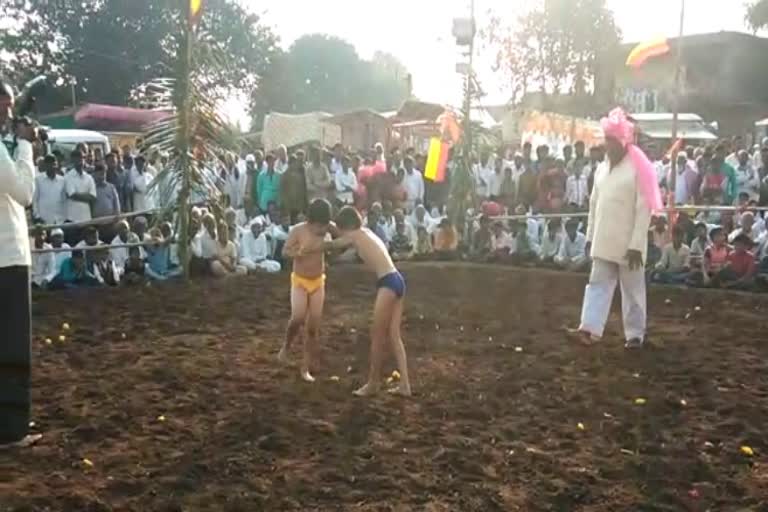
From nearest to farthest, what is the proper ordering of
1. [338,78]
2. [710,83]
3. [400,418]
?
[400,418] < [710,83] < [338,78]

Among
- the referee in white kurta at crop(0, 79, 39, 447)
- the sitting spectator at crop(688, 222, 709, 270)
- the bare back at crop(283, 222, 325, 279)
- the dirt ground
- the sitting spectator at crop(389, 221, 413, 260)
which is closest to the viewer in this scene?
the dirt ground

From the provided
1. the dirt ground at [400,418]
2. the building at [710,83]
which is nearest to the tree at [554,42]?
the building at [710,83]

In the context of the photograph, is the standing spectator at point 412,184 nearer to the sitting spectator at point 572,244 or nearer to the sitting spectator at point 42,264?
the sitting spectator at point 572,244

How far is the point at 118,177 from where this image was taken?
16.2 m

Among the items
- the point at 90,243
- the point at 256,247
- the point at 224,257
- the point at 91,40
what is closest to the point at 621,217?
the point at 224,257

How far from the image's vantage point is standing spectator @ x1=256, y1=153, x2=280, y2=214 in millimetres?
17277

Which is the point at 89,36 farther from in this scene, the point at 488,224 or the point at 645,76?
the point at 488,224

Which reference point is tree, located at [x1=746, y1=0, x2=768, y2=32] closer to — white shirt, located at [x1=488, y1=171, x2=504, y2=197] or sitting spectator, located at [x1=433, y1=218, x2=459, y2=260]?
white shirt, located at [x1=488, y1=171, x2=504, y2=197]

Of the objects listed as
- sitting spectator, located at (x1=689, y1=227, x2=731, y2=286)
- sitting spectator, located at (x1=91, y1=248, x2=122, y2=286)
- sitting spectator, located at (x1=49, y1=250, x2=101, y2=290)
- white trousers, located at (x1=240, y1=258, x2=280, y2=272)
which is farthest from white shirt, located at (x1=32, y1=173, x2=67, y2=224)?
sitting spectator, located at (x1=689, y1=227, x2=731, y2=286)

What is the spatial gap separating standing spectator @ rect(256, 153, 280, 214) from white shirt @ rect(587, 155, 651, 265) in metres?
9.30

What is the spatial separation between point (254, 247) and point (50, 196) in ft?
10.2

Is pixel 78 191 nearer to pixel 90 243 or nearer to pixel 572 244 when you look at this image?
pixel 90 243

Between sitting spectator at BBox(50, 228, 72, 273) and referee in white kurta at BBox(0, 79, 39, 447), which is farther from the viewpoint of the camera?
sitting spectator at BBox(50, 228, 72, 273)

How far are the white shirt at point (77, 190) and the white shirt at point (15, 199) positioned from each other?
9.26m
